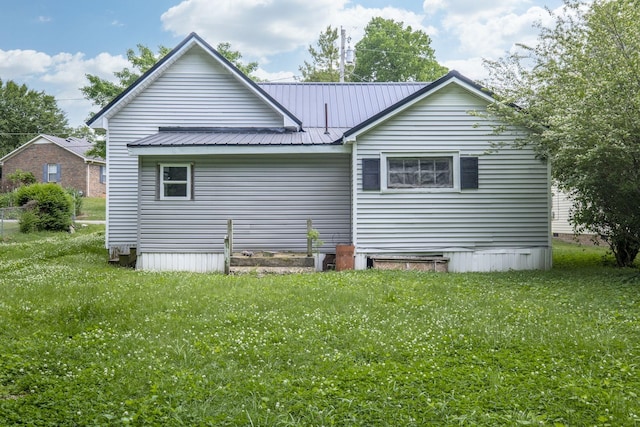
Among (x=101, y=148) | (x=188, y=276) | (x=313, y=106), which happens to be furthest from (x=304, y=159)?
(x=101, y=148)

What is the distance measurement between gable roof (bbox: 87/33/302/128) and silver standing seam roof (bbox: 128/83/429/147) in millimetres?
618

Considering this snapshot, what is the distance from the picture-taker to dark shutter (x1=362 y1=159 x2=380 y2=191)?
11.6 metres

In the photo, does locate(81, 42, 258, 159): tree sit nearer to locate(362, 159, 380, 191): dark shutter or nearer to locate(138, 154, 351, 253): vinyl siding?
locate(138, 154, 351, 253): vinyl siding

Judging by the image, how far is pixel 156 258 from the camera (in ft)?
40.9

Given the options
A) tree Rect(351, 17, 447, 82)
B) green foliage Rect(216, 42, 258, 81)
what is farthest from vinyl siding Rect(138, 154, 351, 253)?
tree Rect(351, 17, 447, 82)

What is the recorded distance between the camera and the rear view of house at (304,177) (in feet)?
38.3

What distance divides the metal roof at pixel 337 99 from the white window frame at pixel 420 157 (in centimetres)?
323

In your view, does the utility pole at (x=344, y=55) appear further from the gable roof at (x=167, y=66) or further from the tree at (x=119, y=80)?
the gable roof at (x=167, y=66)

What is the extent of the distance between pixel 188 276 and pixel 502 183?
7.60 meters

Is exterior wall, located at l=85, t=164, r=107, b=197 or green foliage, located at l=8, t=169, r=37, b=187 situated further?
exterior wall, located at l=85, t=164, r=107, b=197

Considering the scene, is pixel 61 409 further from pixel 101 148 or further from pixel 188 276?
pixel 101 148

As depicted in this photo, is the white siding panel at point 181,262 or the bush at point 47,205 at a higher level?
the bush at point 47,205

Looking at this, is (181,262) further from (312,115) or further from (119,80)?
(119,80)

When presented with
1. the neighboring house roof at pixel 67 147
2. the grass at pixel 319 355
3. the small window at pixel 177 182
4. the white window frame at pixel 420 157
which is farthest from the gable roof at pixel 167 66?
the neighboring house roof at pixel 67 147
